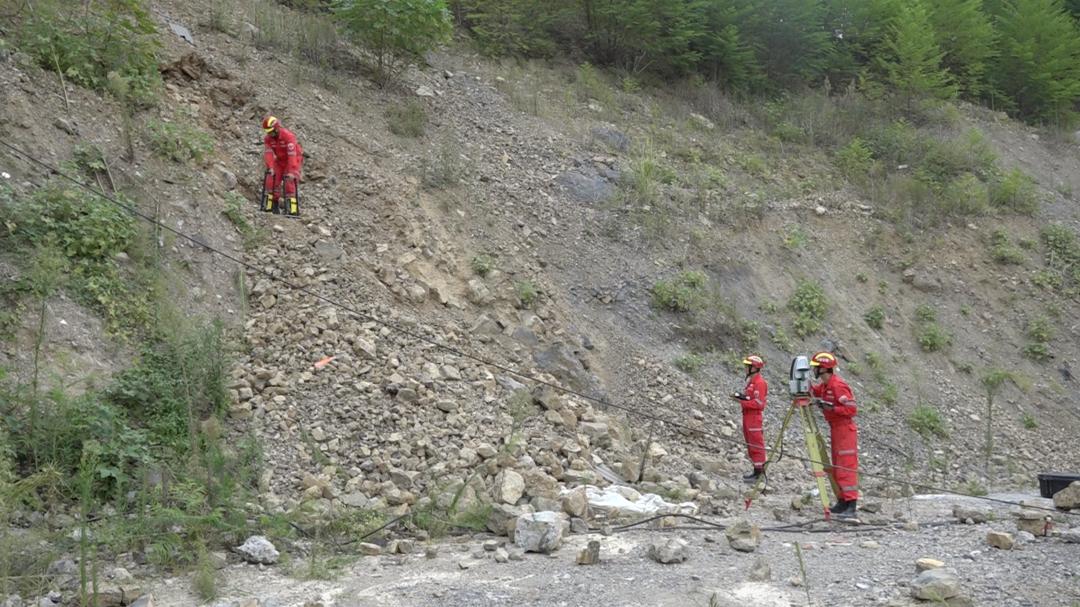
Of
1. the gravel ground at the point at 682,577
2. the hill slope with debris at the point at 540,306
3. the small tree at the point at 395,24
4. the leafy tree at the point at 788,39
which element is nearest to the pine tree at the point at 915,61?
the leafy tree at the point at 788,39

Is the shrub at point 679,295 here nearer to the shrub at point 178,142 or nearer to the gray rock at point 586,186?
the gray rock at point 586,186

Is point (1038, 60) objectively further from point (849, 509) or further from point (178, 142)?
point (178, 142)

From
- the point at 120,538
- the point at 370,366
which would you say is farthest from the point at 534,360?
the point at 120,538

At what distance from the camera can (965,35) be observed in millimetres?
19969

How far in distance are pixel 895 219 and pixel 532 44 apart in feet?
24.0

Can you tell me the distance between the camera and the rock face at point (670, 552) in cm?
621

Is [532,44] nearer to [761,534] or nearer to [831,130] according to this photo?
[831,130]

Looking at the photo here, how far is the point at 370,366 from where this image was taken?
8.88 m

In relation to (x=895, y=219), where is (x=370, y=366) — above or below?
below

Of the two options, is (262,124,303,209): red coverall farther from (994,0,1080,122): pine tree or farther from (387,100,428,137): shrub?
(994,0,1080,122): pine tree

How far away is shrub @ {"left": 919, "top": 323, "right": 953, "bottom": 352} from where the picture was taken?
1334 centimetres

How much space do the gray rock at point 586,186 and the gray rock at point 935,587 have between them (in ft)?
28.1

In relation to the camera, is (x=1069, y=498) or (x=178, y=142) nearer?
(x=1069, y=498)

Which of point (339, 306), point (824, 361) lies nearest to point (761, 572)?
point (824, 361)
